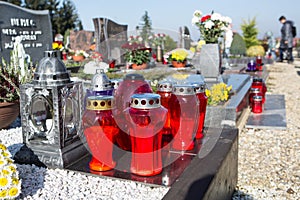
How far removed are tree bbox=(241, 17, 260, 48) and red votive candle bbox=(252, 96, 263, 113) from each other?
54.0ft

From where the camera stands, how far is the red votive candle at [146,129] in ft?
4.88

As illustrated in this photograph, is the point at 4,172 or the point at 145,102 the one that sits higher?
the point at 145,102

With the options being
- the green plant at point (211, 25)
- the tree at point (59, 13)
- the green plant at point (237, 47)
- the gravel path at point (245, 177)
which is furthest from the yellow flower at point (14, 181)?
the tree at point (59, 13)

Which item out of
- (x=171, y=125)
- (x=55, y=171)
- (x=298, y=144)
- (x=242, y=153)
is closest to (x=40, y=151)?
(x=55, y=171)

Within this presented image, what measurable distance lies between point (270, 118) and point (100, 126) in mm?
3778

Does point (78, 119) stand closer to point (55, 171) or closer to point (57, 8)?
point (55, 171)

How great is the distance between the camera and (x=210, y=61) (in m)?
5.94

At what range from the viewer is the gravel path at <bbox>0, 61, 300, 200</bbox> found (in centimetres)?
159

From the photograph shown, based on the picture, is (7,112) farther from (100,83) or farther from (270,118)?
(270,118)

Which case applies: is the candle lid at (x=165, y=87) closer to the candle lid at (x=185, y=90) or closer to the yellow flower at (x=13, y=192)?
the candle lid at (x=185, y=90)

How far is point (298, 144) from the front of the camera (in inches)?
150

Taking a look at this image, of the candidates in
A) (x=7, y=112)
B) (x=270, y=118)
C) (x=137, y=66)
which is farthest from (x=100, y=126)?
(x=137, y=66)

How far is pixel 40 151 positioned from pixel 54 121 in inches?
8.9

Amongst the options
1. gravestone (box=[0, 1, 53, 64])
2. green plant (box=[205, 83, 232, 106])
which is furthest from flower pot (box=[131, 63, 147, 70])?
green plant (box=[205, 83, 232, 106])
